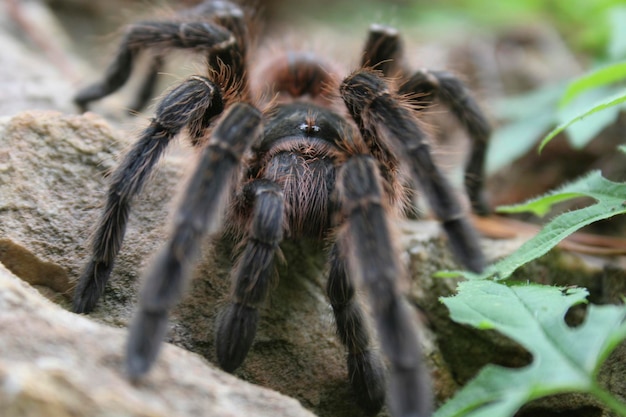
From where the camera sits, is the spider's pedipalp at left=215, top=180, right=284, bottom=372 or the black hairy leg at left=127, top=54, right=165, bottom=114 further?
the black hairy leg at left=127, top=54, right=165, bottom=114

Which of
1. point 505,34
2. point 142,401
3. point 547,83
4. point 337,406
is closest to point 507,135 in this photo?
point 547,83

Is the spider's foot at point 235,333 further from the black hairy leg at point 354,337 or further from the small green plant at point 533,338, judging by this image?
the small green plant at point 533,338

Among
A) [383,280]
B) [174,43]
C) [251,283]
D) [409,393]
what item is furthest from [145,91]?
[409,393]

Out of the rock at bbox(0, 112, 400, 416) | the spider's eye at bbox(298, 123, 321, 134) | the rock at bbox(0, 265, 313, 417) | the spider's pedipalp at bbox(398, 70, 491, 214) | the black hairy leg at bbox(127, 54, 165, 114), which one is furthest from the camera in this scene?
the black hairy leg at bbox(127, 54, 165, 114)

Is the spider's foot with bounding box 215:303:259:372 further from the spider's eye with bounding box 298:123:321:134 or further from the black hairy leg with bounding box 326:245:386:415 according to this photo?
the spider's eye with bounding box 298:123:321:134

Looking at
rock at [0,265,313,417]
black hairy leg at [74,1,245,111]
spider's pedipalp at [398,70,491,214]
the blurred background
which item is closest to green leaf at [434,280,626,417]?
rock at [0,265,313,417]

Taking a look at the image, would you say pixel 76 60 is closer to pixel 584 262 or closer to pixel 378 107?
pixel 378 107

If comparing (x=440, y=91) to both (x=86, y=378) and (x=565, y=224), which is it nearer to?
(x=565, y=224)

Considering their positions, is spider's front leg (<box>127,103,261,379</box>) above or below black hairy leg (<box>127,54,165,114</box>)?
below

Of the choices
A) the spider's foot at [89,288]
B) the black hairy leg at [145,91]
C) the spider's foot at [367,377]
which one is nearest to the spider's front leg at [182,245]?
the spider's foot at [89,288]
